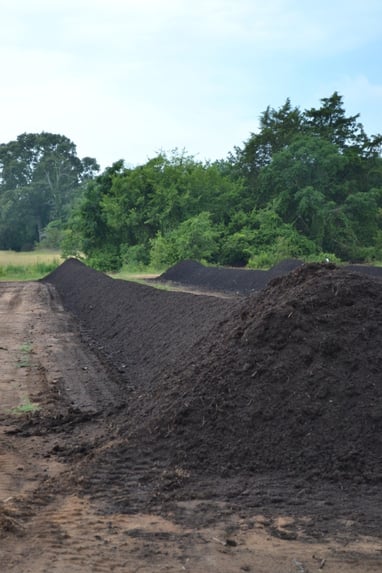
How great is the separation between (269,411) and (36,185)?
9251cm

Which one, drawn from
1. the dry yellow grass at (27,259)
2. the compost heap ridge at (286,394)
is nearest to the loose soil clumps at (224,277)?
the compost heap ridge at (286,394)

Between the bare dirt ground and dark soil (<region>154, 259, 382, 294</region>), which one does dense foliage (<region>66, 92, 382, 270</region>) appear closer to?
dark soil (<region>154, 259, 382, 294</region>)

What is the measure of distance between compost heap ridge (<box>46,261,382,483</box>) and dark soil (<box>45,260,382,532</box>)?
0.04 ft

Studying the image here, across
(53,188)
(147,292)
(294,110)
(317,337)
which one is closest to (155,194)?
(294,110)

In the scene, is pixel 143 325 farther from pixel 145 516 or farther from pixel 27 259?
pixel 27 259

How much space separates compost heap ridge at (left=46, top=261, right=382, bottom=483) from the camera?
6211 mm

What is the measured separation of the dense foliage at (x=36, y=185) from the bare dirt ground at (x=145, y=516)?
7751 centimetres

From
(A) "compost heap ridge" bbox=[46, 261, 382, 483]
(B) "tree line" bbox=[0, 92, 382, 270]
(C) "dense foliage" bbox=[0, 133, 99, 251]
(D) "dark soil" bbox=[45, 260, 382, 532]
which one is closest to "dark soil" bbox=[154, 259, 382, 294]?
(B) "tree line" bbox=[0, 92, 382, 270]

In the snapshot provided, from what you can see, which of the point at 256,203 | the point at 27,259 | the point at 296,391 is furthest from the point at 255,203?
the point at 296,391

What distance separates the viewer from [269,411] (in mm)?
6645

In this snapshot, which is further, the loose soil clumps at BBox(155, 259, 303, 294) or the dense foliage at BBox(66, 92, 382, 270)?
the dense foliage at BBox(66, 92, 382, 270)

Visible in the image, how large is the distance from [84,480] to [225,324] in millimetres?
3902

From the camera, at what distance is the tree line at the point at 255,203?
4341cm

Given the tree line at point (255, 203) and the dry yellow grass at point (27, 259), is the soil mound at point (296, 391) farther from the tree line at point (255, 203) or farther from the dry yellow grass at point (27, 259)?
the dry yellow grass at point (27, 259)
